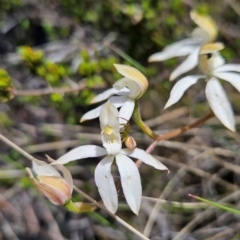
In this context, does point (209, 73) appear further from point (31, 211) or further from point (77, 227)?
point (31, 211)

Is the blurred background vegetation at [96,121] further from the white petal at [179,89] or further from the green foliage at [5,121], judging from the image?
the white petal at [179,89]

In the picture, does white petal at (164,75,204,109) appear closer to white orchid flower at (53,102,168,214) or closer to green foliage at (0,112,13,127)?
white orchid flower at (53,102,168,214)

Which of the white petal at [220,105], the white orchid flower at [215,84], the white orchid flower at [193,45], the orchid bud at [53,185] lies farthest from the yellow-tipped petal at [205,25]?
the orchid bud at [53,185]

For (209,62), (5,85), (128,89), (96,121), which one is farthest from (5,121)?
(209,62)

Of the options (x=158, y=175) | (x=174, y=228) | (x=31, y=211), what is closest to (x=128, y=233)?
(x=174, y=228)

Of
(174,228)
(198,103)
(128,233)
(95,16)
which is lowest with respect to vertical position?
(174,228)

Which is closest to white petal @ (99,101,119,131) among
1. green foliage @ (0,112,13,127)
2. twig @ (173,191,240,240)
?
twig @ (173,191,240,240)

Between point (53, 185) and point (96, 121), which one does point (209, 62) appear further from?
point (96, 121)
